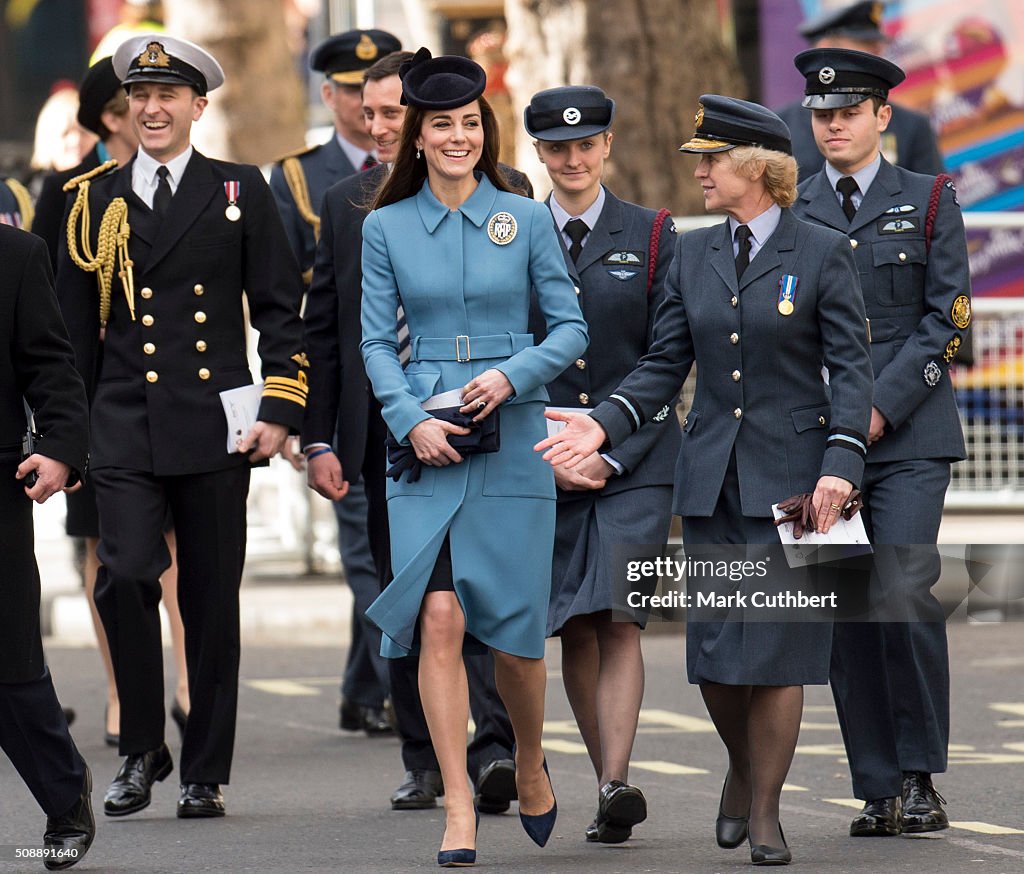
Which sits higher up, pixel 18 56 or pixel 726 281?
pixel 18 56

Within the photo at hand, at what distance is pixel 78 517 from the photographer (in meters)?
9.41

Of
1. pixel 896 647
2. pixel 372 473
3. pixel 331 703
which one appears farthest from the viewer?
pixel 331 703

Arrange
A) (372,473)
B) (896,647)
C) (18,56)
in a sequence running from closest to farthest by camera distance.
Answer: (896,647) < (372,473) < (18,56)

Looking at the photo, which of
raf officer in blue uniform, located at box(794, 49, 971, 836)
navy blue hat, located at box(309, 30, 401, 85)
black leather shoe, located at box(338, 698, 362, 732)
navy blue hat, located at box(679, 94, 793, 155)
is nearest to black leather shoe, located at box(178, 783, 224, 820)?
raf officer in blue uniform, located at box(794, 49, 971, 836)

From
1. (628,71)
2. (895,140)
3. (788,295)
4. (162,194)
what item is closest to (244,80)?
(628,71)

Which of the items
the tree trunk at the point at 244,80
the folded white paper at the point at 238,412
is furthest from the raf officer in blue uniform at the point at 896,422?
the tree trunk at the point at 244,80

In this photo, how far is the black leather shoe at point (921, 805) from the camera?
279 inches

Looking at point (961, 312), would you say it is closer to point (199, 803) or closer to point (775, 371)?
point (775, 371)

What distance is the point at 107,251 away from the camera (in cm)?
767

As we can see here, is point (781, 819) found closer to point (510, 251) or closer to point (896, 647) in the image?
point (896, 647)

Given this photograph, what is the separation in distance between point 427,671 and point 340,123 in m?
3.32

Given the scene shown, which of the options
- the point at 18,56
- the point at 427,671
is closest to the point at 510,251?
the point at 427,671

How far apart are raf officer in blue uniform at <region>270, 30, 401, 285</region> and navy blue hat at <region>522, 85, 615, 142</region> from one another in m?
1.66

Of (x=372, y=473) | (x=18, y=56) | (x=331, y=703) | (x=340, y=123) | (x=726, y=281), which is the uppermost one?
(x=18, y=56)
